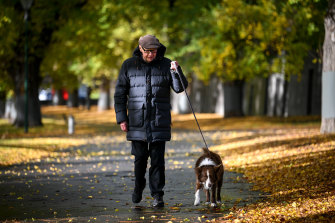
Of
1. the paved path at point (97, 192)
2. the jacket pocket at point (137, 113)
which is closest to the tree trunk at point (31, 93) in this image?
the paved path at point (97, 192)

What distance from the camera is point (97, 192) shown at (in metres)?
10.1

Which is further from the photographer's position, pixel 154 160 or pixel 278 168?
pixel 278 168

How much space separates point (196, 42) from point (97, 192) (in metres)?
22.4

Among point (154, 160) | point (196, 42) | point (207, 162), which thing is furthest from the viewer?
point (196, 42)

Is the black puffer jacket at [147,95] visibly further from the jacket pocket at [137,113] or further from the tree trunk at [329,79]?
the tree trunk at [329,79]

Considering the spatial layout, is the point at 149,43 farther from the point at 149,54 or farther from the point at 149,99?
the point at 149,99

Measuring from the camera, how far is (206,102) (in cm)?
4506

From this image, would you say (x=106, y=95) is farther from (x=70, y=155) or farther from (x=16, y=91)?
(x=70, y=155)

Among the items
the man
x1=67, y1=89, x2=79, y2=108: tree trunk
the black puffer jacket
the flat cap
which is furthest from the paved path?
x1=67, y1=89, x2=79, y2=108: tree trunk

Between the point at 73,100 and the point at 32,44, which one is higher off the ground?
the point at 32,44

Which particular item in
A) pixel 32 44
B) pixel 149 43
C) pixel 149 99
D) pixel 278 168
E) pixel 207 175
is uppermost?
pixel 32 44

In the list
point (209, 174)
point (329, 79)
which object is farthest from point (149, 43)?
point (329, 79)

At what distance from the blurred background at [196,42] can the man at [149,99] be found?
14.0 meters

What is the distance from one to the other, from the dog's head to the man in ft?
1.89
